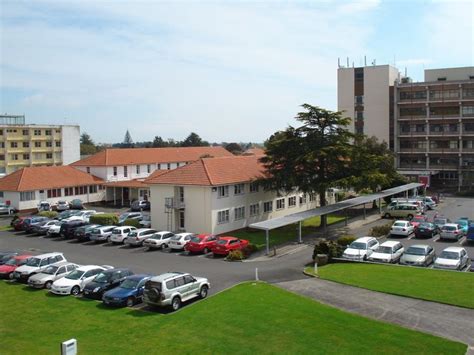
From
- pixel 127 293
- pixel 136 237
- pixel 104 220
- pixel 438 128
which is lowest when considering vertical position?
pixel 127 293

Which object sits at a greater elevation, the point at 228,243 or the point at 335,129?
the point at 335,129

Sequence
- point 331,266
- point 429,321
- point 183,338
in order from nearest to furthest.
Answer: point 183,338, point 429,321, point 331,266

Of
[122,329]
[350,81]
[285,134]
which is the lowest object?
[122,329]

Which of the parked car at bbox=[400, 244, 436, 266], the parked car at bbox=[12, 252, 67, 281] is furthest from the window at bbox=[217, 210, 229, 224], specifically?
the parked car at bbox=[400, 244, 436, 266]

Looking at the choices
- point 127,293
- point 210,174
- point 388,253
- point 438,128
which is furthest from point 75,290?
point 438,128

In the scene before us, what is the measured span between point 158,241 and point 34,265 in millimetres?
10536

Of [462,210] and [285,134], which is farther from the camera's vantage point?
[462,210]

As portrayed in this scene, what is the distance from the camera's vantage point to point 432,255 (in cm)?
3347

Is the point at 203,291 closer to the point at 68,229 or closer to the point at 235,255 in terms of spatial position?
the point at 235,255

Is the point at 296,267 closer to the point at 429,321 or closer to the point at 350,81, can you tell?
the point at 429,321

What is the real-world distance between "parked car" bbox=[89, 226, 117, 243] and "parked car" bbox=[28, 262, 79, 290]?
12.0 metres

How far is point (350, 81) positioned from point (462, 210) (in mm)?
41574

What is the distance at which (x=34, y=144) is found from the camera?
102875 millimetres

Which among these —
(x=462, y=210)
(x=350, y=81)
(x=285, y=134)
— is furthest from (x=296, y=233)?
(x=350, y=81)
